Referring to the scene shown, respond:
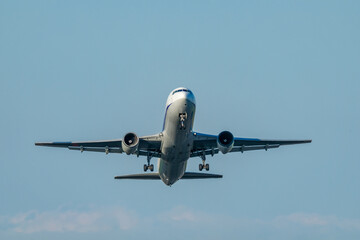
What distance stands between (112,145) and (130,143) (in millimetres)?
3952

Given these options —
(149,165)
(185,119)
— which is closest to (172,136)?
(185,119)

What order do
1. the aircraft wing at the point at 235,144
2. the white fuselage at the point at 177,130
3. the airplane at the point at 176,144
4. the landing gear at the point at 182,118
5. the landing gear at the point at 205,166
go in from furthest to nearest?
the landing gear at the point at 205,166
the aircraft wing at the point at 235,144
the airplane at the point at 176,144
the white fuselage at the point at 177,130
the landing gear at the point at 182,118

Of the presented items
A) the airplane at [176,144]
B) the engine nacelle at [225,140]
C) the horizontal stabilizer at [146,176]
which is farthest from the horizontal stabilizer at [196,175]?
the engine nacelle at [225,140]

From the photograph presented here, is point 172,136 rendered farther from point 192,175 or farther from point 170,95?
point 192,175

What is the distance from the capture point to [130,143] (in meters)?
53.5

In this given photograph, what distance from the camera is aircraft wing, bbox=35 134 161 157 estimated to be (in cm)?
5519

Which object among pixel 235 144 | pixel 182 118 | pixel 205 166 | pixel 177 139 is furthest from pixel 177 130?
pixel 235 144

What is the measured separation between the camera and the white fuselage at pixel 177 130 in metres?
51.1

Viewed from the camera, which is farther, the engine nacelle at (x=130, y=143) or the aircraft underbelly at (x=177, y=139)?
the engine nacelle at (x=130, y=143)

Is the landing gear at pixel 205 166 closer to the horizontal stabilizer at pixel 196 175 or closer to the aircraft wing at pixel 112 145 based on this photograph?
the horizontal stabilizer at pixel 196 175

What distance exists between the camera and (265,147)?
59250 mm

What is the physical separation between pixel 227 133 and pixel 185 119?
4531 millimetres

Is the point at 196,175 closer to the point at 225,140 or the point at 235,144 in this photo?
the point at 235,144

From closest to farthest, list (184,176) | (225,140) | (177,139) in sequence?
(177,139) < (225,140) < (184,176)
